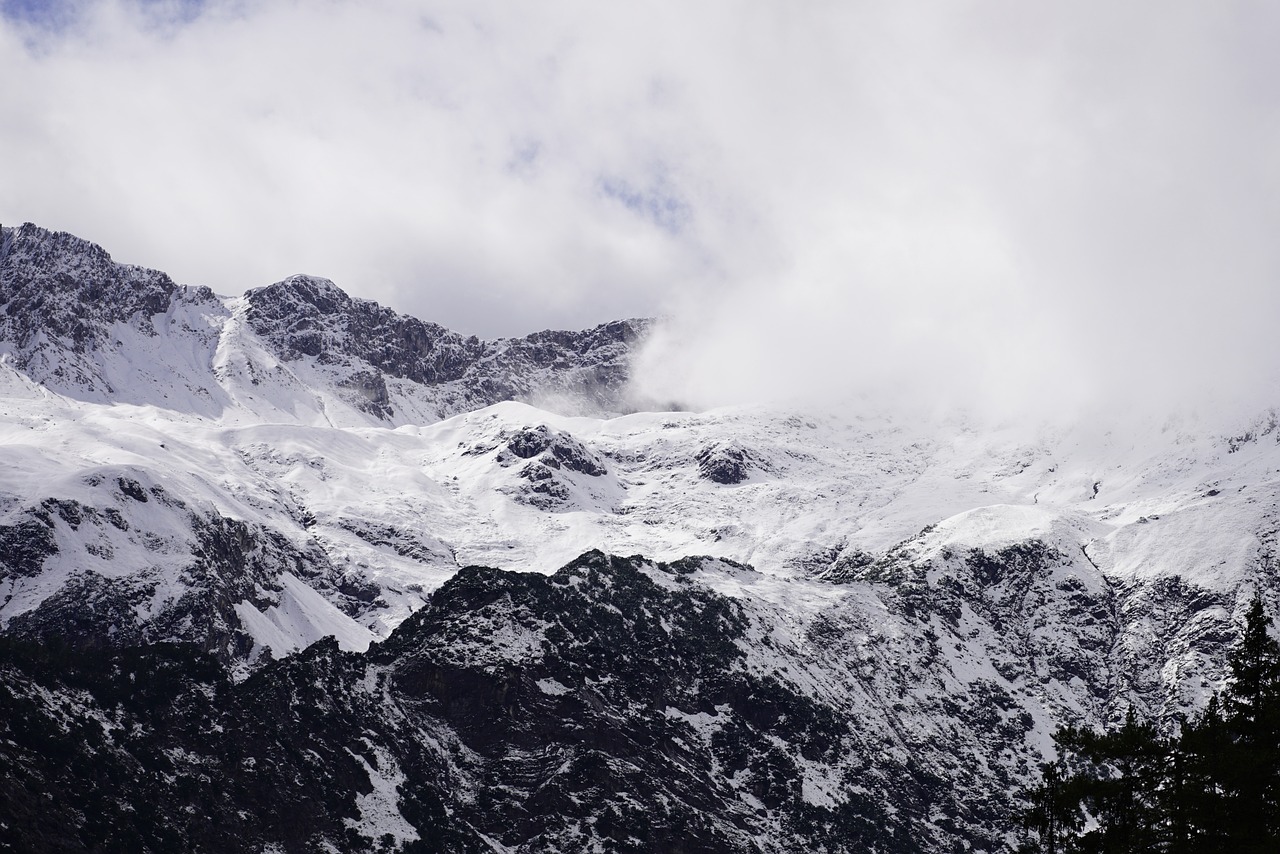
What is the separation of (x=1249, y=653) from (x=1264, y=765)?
6.11m

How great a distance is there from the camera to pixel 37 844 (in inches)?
7854

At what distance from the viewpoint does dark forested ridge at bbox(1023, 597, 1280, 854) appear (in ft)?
251

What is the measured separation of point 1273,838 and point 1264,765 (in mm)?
4061

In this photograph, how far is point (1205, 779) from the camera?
80.2 m

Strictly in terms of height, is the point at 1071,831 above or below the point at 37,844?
above

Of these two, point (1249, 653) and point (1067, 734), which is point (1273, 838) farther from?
point (1067, 734)

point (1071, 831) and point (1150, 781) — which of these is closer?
point (1150, 781)

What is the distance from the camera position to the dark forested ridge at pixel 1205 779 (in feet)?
251

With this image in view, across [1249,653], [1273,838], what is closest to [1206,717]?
[1249,653]

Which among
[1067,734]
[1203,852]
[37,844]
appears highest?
[1067,734]

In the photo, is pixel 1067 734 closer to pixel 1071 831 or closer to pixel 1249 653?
pixel 1071 831

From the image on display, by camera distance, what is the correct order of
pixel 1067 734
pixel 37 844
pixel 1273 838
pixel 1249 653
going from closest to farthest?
pixel 1273 838, pixel 1249 653, pixel 1067 734, pixel 37 844

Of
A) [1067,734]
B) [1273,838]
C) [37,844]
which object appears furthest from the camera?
[37,844]

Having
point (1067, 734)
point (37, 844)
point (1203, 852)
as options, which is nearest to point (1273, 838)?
point (1203, 852)
